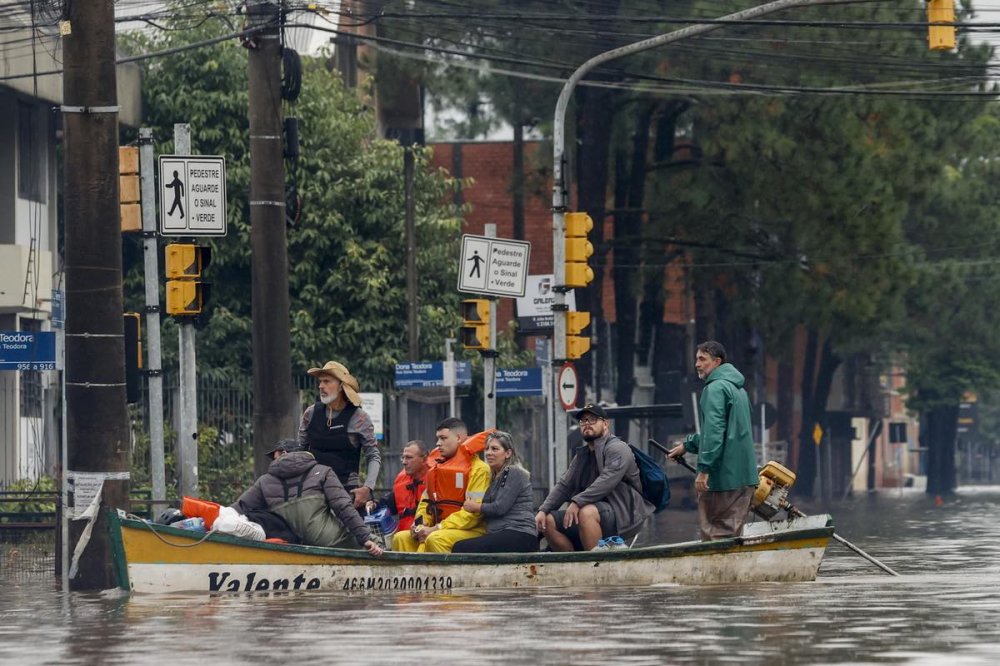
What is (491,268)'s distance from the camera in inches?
915

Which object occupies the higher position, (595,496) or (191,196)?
(191,196)

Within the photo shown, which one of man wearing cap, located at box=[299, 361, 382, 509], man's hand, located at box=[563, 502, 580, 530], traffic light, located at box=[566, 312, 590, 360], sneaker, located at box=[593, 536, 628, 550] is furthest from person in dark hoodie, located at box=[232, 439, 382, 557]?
traffic light, located at box=[566, 312, 590, 360]

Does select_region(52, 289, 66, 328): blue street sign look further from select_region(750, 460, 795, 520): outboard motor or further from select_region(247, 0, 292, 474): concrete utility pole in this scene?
select_region(750, 460, 795, 520): outboard motor

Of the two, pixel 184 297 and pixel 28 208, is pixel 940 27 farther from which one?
pixel 28 208

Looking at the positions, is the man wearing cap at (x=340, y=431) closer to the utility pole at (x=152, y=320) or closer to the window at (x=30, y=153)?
the utility pole at (x=152, y=320)

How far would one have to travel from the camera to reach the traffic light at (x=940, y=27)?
2344 cm

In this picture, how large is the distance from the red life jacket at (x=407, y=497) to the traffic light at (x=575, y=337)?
237 inches

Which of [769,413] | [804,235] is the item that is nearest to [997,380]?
[769,413]

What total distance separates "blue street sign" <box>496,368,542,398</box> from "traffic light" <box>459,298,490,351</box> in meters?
4.94

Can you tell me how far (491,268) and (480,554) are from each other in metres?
7.32

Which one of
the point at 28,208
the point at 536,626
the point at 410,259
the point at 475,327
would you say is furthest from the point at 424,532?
the point at 410,259

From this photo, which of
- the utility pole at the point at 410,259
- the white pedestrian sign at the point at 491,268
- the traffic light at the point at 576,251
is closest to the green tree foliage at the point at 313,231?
the utility pole at the point at 410,259

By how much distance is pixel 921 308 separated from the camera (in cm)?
5022

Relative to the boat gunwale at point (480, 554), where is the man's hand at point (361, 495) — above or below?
above
